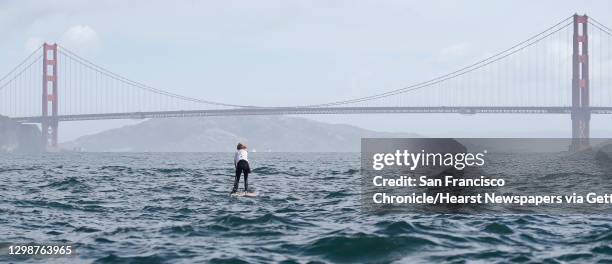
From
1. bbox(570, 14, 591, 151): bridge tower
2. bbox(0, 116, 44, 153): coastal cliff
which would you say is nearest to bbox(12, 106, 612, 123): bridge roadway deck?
bbox(570, 14, 591, 151): bridge tower

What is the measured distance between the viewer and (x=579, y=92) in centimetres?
10019

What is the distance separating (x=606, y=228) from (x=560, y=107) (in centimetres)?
9149

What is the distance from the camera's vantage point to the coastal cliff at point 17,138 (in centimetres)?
14438

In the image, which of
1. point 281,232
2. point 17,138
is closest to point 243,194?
point 281,232

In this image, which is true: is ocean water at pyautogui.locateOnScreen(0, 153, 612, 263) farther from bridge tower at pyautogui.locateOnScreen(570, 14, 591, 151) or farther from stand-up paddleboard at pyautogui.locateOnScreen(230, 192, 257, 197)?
bridge tower at pyautogui.locateOnScreen(570, 14, 591, 151)

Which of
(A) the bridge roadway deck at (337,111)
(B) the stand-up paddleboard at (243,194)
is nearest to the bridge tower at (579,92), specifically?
(A) the bridge roadway deck at (337,111)

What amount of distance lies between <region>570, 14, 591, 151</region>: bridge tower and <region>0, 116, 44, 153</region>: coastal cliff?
9924 centimetres

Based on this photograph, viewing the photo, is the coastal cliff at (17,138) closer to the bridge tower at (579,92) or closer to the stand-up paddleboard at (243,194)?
the bridge tower at (579,92)

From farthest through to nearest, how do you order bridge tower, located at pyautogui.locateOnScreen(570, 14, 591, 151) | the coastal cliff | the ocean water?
the coastal cliff, bridge tower, located at pyautogui.locateOnScreen(570, 14, 591, 151), the ocean water

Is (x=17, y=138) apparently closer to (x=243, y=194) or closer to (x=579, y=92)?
(x=579, y=92)

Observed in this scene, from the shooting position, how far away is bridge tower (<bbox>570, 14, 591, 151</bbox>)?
311ft

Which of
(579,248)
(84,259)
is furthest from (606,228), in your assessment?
(84,259)

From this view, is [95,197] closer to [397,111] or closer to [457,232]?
[457,232]

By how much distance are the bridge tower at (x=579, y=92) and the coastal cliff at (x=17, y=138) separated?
99.2 m
